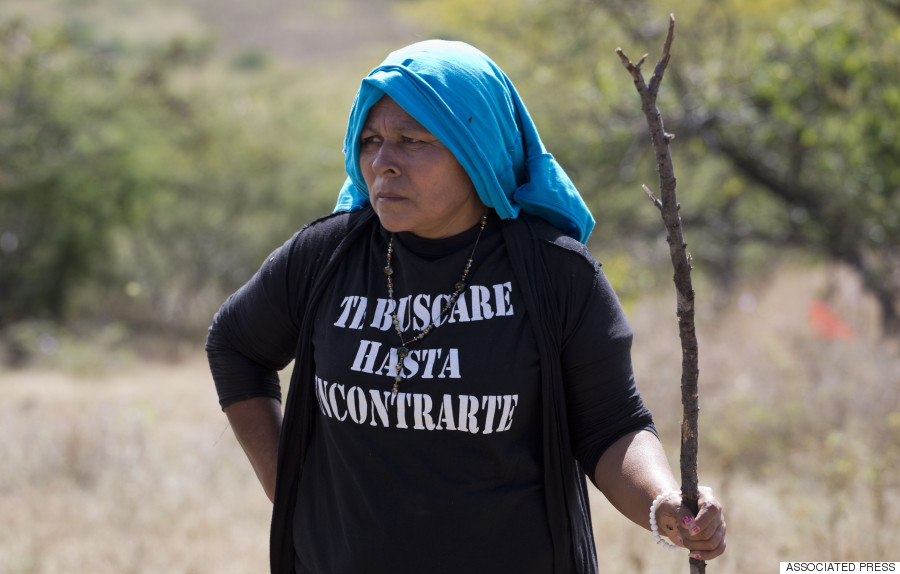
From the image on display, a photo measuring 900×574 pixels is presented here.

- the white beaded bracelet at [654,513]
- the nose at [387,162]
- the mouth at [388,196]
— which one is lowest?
the white beaded bracelet at [654,513]

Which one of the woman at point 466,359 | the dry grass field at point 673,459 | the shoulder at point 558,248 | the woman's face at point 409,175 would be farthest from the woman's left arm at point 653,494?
the dry grass field at point 673,459

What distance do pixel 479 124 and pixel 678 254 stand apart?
440 mm

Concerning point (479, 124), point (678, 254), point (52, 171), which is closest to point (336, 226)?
point (479, 124)

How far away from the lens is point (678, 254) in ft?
4.23

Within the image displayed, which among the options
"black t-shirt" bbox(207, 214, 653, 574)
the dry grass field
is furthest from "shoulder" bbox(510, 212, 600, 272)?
→ the dry grass field

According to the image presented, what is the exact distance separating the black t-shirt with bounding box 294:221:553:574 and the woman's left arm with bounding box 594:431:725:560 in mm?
132

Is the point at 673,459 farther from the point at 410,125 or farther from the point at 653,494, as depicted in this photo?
the point at 410,125

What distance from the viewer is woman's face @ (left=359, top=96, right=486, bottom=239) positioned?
1.56 meters

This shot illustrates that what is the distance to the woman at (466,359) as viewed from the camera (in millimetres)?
1509

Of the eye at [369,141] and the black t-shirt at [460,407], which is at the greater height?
the eye at [369,141]

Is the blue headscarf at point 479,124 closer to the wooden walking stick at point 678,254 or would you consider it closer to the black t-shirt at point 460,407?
the black t-shirt at point 460,407

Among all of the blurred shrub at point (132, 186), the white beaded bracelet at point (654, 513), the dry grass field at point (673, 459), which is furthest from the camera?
the blurred shrub at point (132, 186)

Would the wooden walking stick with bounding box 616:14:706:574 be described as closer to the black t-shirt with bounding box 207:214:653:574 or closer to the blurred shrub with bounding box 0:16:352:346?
the black t-shirt with bounding box 207:214:653:574

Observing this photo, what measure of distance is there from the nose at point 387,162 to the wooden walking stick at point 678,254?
0.45m
